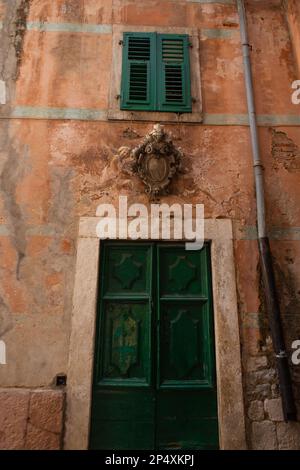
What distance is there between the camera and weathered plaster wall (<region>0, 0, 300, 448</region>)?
3.93 m

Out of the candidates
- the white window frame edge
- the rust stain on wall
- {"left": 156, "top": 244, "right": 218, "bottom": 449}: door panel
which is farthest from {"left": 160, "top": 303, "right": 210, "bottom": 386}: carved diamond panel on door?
the white window frame edge

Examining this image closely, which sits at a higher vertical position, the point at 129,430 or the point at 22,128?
the point at 22,128

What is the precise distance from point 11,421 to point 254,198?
12.3 ft

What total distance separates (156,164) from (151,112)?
847mm

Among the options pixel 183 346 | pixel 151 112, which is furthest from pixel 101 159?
pixel 183 346

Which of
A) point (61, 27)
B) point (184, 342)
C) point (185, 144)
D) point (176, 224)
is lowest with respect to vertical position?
point (184, 342)

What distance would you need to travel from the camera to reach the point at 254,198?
450 cm

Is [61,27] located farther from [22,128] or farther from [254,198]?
[254,198]

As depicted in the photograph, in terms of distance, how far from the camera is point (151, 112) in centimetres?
479

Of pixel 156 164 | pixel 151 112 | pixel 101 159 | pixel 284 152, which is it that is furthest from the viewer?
pixel 151 112

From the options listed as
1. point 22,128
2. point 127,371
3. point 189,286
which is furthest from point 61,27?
point 127,371

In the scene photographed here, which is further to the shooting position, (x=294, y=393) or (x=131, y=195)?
(x=131, y=195)

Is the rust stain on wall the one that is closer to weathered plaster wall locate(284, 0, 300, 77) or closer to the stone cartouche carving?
weathered plaster wall locate(284, 0, 300, 77)

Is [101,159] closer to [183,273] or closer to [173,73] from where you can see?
[173,73]
